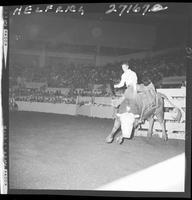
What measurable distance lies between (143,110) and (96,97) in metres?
0.43

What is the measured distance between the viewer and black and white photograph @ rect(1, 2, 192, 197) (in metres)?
2.58

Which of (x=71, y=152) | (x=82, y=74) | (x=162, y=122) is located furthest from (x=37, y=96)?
(x=162, y=122)

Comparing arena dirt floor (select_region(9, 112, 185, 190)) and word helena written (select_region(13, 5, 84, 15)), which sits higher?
word helena written (select_region(13, 5, 84, 15))

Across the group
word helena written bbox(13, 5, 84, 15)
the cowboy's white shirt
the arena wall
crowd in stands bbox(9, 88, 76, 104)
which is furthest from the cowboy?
word helena written bbox(13, 5, 84, 15)

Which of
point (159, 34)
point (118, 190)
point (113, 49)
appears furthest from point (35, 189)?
point (159, 34)

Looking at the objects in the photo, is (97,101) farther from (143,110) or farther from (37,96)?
(37,96)

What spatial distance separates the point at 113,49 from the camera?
2619mm

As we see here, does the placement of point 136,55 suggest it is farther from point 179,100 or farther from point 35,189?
point 35,189

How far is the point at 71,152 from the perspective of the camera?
8.59 ft

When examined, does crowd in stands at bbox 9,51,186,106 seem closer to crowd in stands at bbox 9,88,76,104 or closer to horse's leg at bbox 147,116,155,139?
crowd in stands at bbox 9,88,76,104

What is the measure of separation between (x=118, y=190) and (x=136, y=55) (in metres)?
1.18

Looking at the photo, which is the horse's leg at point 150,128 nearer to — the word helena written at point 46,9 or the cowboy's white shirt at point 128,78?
the cowboy's white shirt at point 128,78

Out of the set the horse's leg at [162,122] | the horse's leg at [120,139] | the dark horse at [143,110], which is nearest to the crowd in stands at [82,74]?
the dark horse at [143,110]

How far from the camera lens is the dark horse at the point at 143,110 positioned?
261cm
